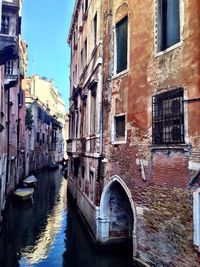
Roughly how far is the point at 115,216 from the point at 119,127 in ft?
10.1

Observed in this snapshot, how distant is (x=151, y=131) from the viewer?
7816mm

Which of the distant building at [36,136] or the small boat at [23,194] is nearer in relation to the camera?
the small boat at [23,194]

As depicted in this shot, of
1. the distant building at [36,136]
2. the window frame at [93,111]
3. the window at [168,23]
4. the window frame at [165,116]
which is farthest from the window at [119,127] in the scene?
the distant building at [36,136]

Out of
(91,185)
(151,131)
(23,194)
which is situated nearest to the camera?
(151,131)

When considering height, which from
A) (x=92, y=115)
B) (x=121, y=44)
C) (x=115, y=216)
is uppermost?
(x=121, y=44)

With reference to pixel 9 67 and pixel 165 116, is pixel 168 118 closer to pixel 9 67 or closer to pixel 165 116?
pixel 165 116

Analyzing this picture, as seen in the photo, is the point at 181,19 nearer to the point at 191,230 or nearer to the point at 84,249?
the point at 191,230

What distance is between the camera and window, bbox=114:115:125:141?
9.68 metres

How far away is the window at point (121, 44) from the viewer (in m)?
9.73

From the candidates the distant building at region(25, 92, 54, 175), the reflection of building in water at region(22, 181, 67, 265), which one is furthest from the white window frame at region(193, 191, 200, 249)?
the distant building at region(25, 92, 54, 175)

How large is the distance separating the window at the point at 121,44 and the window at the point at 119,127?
1.60 meters

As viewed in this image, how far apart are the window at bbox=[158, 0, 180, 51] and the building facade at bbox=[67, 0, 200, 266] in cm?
2

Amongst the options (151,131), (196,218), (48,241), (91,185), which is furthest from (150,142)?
(48,241)

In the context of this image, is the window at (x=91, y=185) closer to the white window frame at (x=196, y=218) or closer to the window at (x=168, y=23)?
the white window frame at (x=196, y=218)
